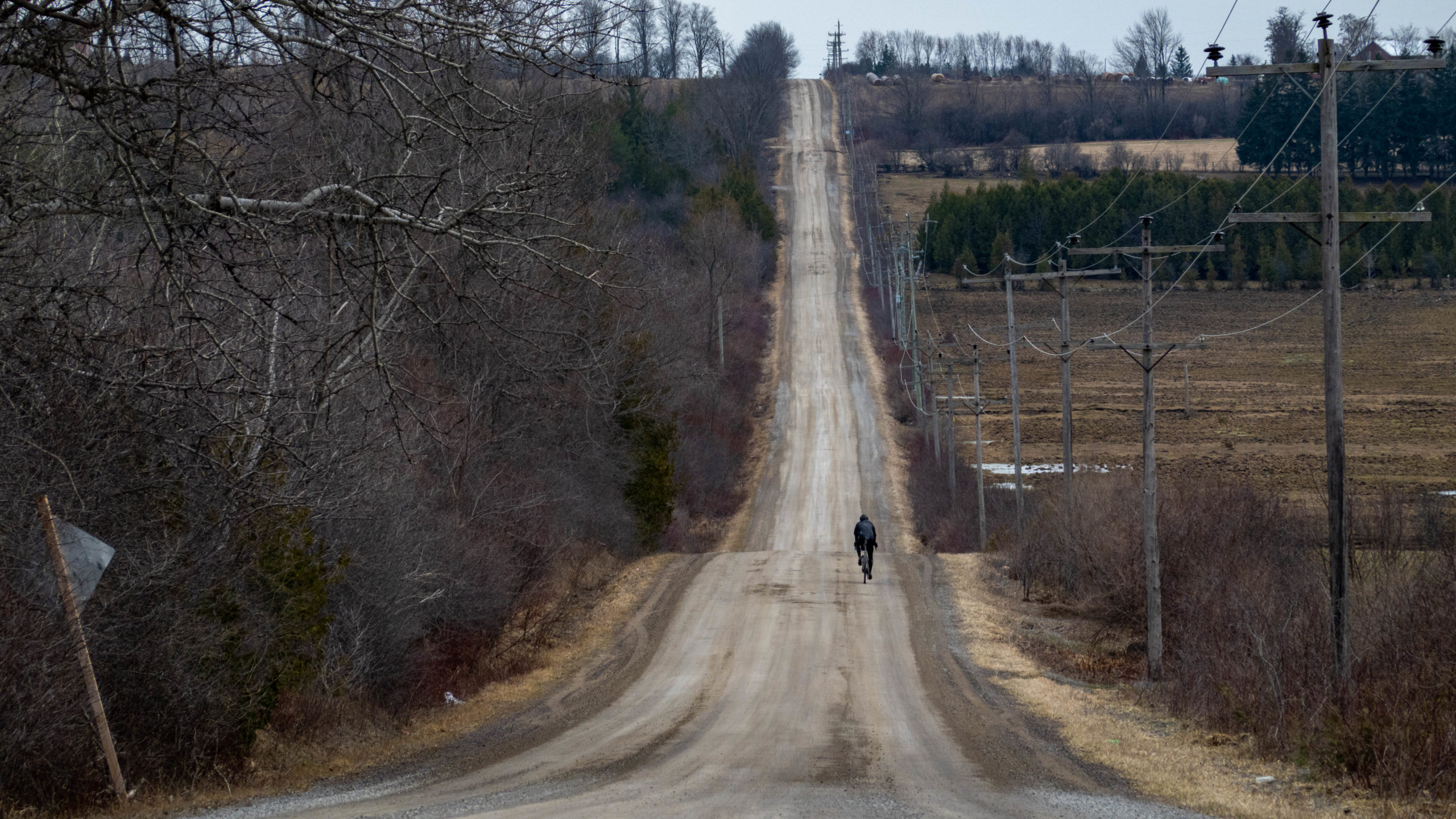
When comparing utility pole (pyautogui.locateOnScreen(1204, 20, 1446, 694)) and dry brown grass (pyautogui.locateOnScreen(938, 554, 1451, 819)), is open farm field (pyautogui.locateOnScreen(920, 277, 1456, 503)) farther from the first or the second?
utility pole (pyautogui.locateOnScreen(1204, 20, 1446, 694))

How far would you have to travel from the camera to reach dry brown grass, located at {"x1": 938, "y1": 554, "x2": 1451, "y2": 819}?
32.3 ft

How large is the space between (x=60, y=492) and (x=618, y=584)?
1763 cm

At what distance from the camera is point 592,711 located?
50.2 ft

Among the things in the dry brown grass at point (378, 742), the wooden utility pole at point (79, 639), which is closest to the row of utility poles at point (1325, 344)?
the dry brown grass at point (378, 742)

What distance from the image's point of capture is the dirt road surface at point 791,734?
9.90 metres

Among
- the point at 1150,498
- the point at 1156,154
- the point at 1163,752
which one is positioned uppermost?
the point at 1156,154

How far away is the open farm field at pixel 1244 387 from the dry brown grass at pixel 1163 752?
1880 centimetres

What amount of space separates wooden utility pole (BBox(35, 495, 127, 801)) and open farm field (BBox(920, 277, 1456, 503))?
104ft

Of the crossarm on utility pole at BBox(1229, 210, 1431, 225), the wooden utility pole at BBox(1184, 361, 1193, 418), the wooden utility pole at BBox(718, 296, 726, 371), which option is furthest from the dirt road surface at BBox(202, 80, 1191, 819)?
the wooden utility pole at BBox(1184, 361, 1193, 418)

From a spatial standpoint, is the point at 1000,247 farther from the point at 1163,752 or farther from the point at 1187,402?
the point at 1163,752

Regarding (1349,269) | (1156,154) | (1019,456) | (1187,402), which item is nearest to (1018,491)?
(1019,456)

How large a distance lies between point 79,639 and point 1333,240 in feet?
46.0

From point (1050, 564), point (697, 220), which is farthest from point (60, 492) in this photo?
point (697, 220)

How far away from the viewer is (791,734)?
45.2ft
